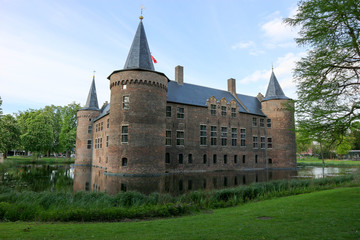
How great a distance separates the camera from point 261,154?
36.2m

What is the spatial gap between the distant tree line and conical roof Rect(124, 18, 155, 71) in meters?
23.0

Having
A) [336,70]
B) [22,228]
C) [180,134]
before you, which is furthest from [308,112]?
[180,134]

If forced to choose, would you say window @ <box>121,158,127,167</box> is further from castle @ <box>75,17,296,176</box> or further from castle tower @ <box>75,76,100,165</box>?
castle tower @ <box>75,76,100,165</box>

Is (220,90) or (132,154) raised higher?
(220,90)

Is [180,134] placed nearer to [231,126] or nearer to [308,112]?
[231,126]

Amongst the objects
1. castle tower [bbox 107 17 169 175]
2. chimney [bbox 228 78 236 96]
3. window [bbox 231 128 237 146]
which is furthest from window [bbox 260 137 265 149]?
castle tower [bbox 107 17 169 175]

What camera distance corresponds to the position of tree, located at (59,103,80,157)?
4894cm

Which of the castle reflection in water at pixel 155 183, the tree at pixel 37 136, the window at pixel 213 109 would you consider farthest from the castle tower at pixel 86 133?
the window at pixel 213 109

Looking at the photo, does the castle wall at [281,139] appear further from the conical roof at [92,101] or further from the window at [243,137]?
the conical roof at [92,101]

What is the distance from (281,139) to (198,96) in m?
15.0

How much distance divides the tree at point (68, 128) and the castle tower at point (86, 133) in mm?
10160

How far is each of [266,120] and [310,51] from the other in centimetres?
2820

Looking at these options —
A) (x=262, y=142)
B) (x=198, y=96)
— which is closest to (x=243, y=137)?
(x=262, y=142)

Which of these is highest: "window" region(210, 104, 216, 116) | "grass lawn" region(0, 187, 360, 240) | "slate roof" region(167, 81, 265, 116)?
"slate roof" region(167, 81, 265, 116)
